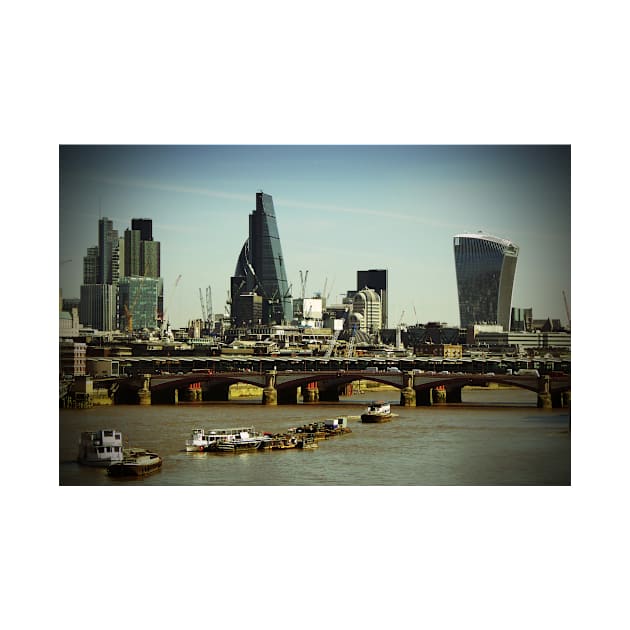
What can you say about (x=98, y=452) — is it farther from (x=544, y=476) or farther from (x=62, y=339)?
(x=544, y=476)

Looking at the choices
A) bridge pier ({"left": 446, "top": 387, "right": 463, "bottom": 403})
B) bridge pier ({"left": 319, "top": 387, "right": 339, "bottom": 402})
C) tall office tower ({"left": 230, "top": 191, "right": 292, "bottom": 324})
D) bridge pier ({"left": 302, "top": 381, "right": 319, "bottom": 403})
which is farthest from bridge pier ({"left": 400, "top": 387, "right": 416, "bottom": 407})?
tall office tower ({"left": 230, "top": 191, "right": 292, "bottom": 324})

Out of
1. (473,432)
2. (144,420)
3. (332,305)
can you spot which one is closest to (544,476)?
(473,432)

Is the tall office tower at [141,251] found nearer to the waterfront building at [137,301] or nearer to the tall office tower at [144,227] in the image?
the tall office tower at [144,227]

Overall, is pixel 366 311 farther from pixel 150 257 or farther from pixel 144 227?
pixel 144 227

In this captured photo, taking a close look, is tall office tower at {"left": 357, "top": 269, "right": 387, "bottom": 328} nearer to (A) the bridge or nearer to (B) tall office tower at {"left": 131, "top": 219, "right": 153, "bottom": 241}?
(B) tall office tower at {"left": 131, "top": 219, "right": 153, "bottom": 241}

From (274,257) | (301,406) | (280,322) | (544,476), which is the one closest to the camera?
(544,476)

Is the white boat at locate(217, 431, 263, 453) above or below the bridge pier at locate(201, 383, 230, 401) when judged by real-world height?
below

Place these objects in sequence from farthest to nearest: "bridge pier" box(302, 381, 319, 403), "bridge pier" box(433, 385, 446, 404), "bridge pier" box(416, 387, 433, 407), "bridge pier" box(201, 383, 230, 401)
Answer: "bridge pier" box(416, 387, 433, 407)
"bridge pier" box(201, 383, 230, 401)
"bridge pier" box(302, 381, 319, 403)
"bridge pier" box(433, 385, 446, 404)

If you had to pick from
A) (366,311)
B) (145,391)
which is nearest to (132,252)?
(366,311)
